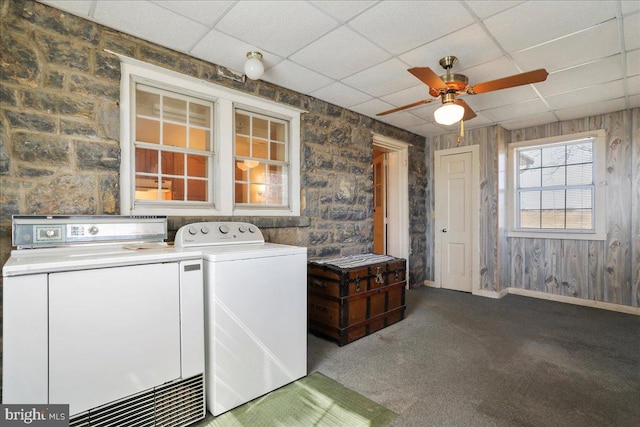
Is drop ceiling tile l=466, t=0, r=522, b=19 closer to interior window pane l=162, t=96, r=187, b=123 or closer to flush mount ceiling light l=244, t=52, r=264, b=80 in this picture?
flush mount ceiling light l=244, t=52, r=264, b=80

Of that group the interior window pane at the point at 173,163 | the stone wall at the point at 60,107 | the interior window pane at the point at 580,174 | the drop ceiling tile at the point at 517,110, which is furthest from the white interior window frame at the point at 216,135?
the interior window pane at the point at 580,174

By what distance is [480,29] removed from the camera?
2.28 m

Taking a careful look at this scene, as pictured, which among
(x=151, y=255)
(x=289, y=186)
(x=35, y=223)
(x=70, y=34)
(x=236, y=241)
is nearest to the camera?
(x=151, y=255)

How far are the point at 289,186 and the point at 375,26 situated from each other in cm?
175

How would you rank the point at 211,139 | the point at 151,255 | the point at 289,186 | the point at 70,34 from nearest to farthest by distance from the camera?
1. the point at 151,255
2. the point at 70,34
3. the point at 211,139
4. the point at 289,186

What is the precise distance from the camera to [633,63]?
2.75 meters

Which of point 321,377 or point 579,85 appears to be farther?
point 579,85

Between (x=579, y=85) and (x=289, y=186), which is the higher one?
(x=579, y=85)

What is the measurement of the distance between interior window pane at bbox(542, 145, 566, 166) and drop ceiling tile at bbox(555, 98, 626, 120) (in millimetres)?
469

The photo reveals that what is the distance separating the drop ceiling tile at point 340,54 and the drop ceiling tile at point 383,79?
0.35 ft

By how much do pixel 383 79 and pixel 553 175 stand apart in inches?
127

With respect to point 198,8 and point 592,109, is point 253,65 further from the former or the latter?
point 592,109

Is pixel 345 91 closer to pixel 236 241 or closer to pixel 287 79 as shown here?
pixel 287 79

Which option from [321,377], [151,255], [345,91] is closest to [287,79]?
[345,91]
